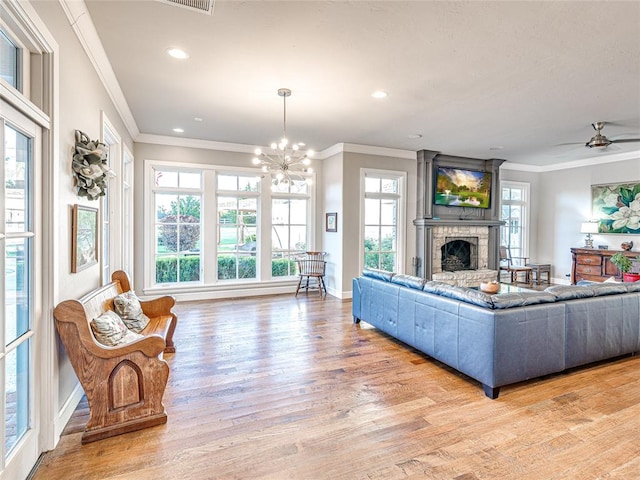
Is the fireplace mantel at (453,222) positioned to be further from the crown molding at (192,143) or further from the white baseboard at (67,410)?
the white baseboard at (67,410)

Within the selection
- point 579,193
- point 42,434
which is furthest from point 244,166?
point 579,193

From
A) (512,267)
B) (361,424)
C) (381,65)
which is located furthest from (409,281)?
(512,267)

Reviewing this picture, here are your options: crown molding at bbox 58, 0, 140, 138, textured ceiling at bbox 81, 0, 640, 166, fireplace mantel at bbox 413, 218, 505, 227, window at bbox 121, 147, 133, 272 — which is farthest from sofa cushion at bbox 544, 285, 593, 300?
window at bbox 121, 147, 133, 272

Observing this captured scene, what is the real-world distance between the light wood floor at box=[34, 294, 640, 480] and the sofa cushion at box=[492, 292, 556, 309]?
74cm

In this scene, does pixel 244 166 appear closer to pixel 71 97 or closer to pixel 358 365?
pixel 71 97

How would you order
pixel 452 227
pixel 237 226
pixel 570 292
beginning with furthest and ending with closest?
pixel 452 227
pixel 237 226
pixel 570 292

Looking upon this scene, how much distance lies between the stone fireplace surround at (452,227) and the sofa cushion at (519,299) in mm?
3915

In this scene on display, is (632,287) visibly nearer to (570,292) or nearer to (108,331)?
(570,292)

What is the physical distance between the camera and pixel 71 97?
246cm

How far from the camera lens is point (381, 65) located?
10.6 feet

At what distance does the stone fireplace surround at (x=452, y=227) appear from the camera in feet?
22.8

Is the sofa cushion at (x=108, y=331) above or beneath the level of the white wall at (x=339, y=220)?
beneath

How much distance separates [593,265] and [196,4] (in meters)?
8.34

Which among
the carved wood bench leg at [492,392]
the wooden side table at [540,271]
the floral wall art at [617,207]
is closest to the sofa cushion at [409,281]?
the carved wood bench leg at [492,392]
